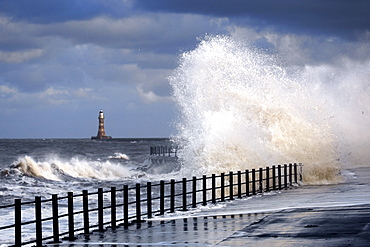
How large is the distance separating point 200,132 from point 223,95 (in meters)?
2.95

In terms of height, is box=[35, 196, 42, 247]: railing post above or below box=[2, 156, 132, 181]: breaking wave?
above

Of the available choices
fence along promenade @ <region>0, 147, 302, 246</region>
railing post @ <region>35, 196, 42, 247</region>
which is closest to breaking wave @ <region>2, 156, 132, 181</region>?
fence along promenade @ <region>0, 147, 302, 246</region>

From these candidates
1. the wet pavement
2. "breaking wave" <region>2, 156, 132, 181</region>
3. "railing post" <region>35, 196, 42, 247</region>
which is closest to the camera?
the wet pavement

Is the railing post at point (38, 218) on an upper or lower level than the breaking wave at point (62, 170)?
upper

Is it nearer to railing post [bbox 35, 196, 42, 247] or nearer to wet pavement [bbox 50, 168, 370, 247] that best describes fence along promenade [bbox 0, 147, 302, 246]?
railing post [bbox 35, 196, 42, 247]

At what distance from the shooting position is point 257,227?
12.1 meters

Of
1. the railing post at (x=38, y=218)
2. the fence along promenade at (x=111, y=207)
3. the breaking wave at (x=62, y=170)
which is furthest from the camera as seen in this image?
the breaking wave at (x=62, y=170)

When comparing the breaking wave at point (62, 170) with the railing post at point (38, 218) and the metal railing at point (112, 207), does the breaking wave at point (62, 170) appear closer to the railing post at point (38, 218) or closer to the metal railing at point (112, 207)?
the metal railing at point (112, 207)

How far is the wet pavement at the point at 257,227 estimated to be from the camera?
10391mm

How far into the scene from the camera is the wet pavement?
10.4 m

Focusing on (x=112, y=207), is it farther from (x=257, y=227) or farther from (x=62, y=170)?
(x=62, y=170)

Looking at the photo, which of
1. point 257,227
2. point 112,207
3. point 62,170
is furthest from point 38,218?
point 62,170

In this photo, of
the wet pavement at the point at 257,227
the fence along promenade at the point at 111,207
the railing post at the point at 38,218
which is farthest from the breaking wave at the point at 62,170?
the railing post at the point at 38,218

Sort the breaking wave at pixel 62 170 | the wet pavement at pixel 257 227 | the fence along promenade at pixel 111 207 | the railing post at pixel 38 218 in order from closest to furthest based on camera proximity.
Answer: the wet pavement at pixel 257 227 < the railing post at pixel 38 218 < the fence along promenade at pixel 111 207 < the breaking wave at pixel 62 170
